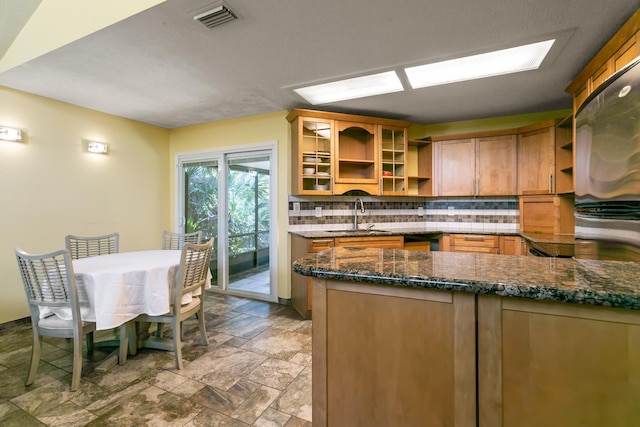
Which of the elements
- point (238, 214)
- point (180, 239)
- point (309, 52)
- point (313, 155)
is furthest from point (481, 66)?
point (180, 239)

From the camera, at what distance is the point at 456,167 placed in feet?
12.8

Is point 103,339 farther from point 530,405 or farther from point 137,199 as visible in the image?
point 530,405

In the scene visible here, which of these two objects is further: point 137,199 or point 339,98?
point 137,199

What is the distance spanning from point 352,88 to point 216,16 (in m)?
1.56

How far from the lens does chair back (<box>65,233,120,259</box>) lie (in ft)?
9.39

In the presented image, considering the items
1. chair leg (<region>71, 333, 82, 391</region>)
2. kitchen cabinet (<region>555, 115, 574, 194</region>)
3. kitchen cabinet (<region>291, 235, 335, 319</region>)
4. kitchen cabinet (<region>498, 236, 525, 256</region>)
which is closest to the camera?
chair leg (<region>71, 333, 82, 391</region>)

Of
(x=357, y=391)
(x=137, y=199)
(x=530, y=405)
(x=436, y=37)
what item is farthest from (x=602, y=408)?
(x=137, y=199)

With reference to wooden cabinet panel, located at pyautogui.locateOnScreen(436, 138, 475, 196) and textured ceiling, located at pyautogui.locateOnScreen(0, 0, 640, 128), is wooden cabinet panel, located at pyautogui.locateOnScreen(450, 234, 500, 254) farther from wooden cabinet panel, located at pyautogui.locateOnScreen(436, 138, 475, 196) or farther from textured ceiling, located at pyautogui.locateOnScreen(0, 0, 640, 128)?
textured ceiling, located at pyautogui.locateOnScreen(0, 0, 640, 128)

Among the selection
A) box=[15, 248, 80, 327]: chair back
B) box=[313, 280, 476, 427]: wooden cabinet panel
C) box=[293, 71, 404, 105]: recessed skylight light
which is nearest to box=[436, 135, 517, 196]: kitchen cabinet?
box=[293, 71, 404, 105]: recessed skylight light

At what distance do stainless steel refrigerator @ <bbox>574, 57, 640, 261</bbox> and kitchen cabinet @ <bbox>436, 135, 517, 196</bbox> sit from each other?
1.77 metres

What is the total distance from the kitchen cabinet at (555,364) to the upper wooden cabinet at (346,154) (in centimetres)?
284

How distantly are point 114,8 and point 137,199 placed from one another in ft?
9.22

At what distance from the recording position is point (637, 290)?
0.72m

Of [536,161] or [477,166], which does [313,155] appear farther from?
[536,161]
